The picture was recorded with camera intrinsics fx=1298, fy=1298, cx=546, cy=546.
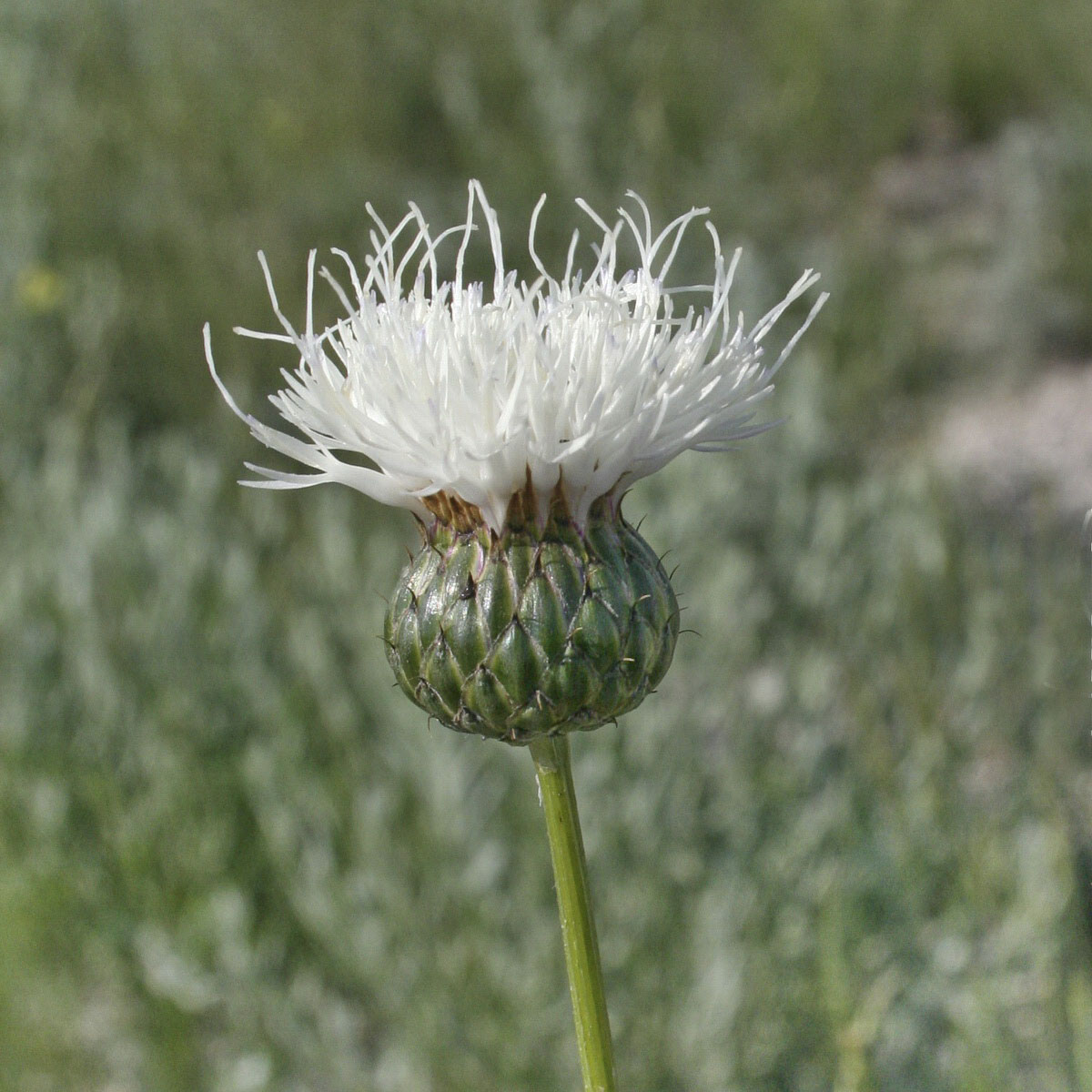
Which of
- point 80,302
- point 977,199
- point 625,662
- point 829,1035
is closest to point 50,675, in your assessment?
point 80,302

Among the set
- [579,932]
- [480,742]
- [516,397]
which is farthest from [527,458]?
[480,742]

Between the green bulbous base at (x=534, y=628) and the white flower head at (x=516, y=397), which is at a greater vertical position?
the white flower head at (x=516, y=397)

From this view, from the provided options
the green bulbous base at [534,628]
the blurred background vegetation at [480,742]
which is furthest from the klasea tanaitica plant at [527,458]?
the blurred background vegetation at [480,742]

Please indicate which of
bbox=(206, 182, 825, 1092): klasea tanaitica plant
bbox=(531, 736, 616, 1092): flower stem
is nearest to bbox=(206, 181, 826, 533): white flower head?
bbox=(206, 182, 825, 1092): klasea tanaitica plant

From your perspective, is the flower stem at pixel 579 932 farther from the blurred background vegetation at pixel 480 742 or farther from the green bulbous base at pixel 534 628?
the blurred background vegetation at pixel 480 742

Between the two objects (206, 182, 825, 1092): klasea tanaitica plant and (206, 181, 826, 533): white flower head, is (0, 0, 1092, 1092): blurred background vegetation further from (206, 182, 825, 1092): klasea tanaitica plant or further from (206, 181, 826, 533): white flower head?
(206, 181, 826, 533): white flower head

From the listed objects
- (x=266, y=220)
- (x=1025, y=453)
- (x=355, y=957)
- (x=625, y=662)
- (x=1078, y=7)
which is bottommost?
(x=355, y=957)

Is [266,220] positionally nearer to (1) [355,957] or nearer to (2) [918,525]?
(2) [918,525]
